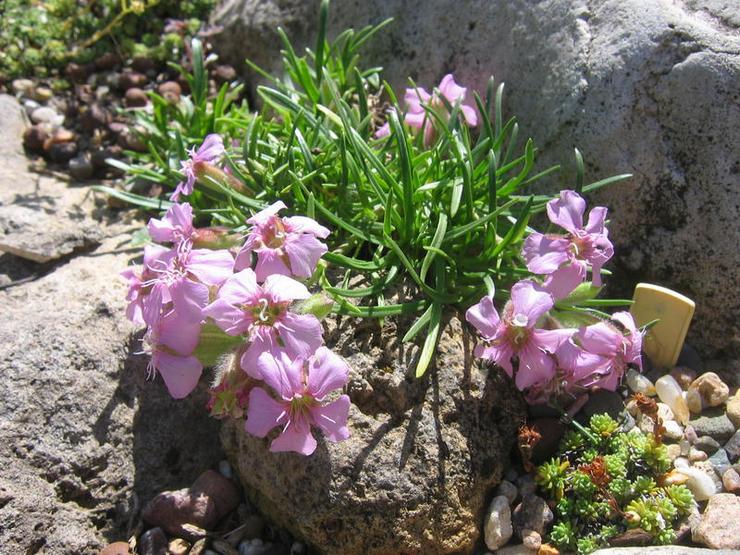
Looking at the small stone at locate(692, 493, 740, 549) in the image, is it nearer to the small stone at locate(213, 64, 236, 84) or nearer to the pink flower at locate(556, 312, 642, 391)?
the pink flower at locate(556, 312, 642, 391)

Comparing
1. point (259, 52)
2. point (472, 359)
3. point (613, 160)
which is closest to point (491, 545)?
point (472, 359)

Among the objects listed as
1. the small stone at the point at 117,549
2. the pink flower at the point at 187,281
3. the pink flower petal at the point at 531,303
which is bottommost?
the small stone at the point at 117,549

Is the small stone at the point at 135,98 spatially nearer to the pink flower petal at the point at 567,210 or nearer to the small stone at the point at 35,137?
the small stone at the point at 35,137

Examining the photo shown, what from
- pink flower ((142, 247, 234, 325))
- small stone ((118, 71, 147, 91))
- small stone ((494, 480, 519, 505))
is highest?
A: pink flower ((142, 247, 234, 325))

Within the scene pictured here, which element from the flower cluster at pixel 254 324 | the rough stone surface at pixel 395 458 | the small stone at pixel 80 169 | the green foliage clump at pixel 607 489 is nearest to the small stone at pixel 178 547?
the rough stone surface at pixel 395 458

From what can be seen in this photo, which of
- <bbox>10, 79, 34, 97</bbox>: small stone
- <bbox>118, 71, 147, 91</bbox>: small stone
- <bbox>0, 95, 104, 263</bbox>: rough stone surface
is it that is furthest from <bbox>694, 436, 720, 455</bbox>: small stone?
<bbox>10, 79, 34, 97</bbox>: small stone

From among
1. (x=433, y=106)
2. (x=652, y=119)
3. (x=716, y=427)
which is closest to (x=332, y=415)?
(x=716, y=427)

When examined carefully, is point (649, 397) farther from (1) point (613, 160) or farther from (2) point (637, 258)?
(1) point (613, 160)
